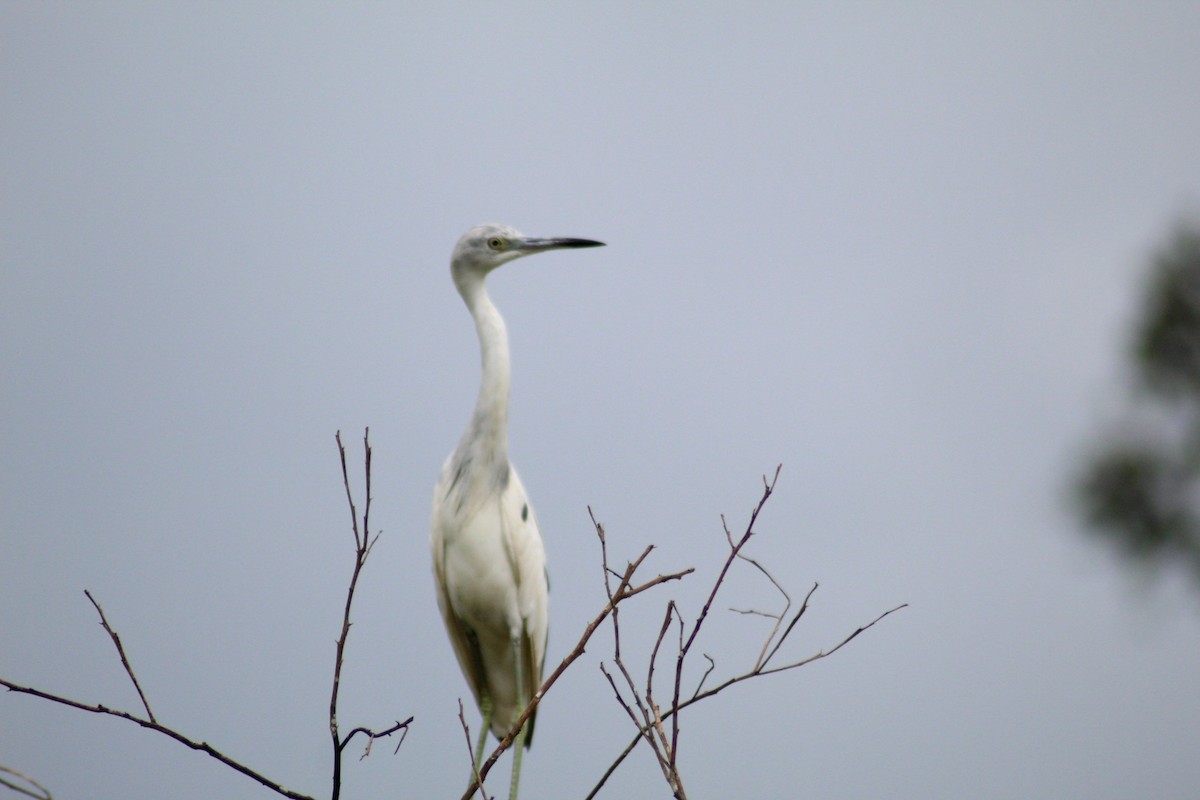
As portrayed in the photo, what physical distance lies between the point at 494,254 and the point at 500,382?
274 mm

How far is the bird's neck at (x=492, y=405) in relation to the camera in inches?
72.7

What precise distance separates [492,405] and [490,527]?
9.2 inches

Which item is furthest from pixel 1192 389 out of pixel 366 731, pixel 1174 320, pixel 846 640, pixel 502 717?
pixel 366 731

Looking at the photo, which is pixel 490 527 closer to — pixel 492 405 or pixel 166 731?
pixel 492 405

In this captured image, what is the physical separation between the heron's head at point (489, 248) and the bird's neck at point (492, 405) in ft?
0.41

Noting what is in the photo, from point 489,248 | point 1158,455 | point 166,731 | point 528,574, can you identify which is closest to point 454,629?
point 528,574

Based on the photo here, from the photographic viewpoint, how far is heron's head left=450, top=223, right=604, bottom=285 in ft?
6.34

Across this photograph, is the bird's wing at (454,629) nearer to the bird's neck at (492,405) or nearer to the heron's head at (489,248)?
the bird's neck at (492,405)

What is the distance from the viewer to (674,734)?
85cm

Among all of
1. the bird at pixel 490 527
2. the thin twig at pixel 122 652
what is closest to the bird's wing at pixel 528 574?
the bird at pixel 490 527

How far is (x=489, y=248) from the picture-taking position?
1.93 m

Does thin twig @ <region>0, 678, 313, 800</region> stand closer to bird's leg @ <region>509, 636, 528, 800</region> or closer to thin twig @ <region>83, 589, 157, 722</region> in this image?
thin twig @ <region>83, 589, 157, 722</region>

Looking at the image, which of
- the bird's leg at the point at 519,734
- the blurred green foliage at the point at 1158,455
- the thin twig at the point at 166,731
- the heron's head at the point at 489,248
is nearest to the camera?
the thin twig at the point at 166,731

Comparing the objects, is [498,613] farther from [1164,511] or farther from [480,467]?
[1164,511]
